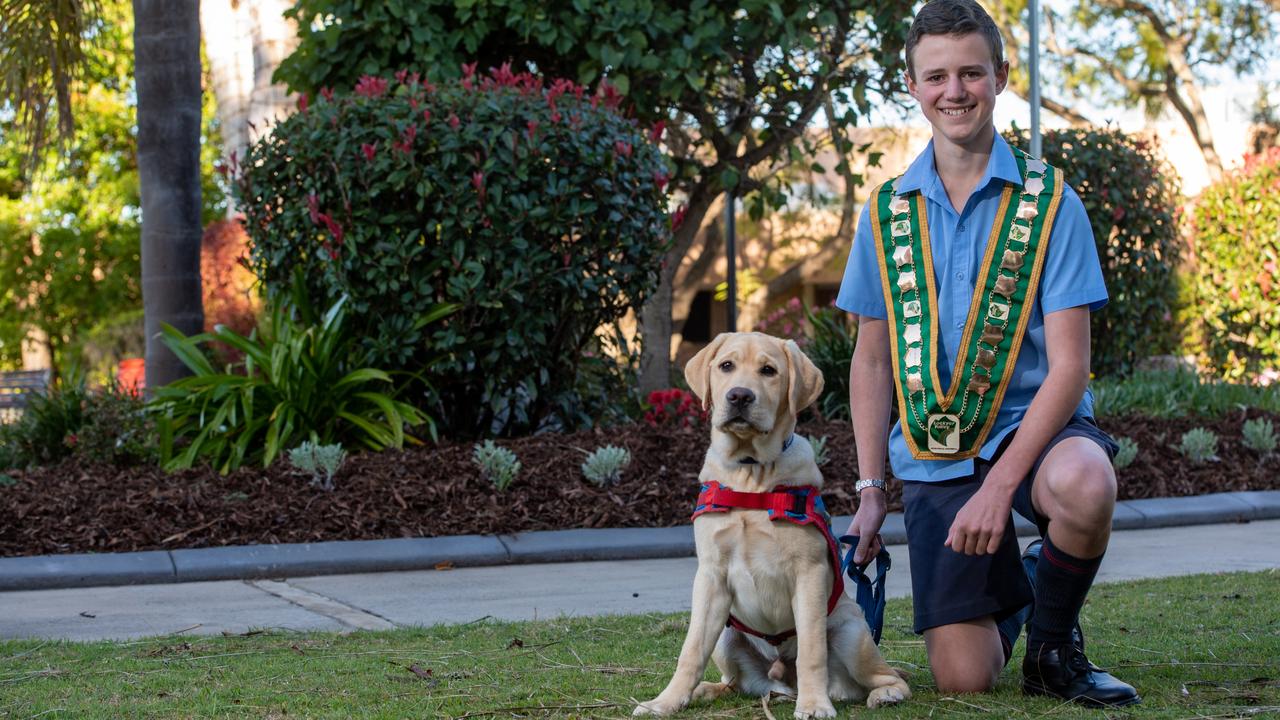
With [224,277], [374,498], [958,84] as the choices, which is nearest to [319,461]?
[374,498]

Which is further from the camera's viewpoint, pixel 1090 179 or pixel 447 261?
pixel 1090 179

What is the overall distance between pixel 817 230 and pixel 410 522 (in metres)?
16.6

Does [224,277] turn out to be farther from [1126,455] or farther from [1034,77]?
[1126,455]

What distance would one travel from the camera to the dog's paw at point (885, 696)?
3.58 metres

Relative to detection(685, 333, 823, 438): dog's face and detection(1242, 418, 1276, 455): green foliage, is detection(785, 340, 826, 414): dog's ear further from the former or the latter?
detection(1242, 418, 1276, 455): green foliage

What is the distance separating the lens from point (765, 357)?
363 centimetres

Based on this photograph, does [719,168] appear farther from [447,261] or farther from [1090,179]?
[447,261]

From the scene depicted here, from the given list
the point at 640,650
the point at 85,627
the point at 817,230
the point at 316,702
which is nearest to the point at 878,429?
the point at 640,650

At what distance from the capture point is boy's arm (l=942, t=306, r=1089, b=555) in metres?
3.43

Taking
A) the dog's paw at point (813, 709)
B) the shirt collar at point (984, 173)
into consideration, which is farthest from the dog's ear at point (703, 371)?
the dog's paw at point (813, 709)

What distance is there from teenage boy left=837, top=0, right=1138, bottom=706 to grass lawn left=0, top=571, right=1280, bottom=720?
234 mm

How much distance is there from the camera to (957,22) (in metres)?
3.62

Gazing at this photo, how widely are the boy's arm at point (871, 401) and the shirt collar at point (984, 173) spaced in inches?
16.9

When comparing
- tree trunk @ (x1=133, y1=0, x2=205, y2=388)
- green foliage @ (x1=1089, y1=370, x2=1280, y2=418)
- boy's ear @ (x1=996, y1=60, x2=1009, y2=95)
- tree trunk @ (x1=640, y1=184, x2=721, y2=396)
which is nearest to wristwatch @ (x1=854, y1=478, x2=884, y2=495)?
boy's ear @ (x1=996, y1=60, x2=1009, y2=95)
